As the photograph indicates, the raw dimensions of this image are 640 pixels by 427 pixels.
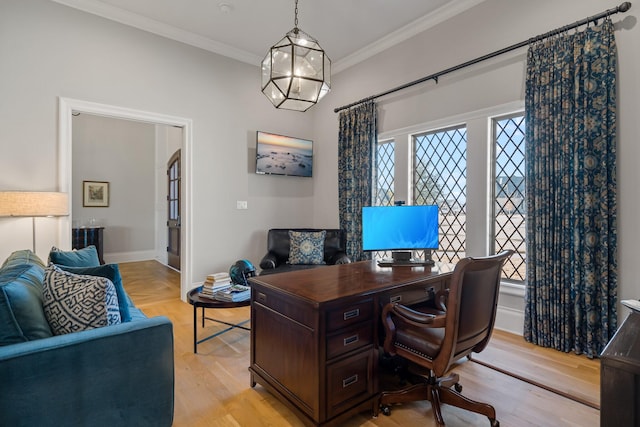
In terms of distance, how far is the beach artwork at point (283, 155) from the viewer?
4375 mm

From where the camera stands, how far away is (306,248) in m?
3.96

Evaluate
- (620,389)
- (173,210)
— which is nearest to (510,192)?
(620,389)

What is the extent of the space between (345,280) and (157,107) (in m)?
3.05

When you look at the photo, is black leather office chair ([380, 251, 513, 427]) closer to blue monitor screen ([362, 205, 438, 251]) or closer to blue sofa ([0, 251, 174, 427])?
blue monitor screen ([362, 205, 438, 251])

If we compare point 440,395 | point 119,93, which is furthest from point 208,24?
point 440,395

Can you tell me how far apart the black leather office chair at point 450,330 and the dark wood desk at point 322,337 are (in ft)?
0.37

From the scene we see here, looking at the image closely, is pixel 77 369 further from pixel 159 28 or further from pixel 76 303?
pixel 159 28

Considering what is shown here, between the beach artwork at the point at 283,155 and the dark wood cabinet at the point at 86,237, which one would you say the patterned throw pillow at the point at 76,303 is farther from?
the dark wood cabinet at the point at 86,237

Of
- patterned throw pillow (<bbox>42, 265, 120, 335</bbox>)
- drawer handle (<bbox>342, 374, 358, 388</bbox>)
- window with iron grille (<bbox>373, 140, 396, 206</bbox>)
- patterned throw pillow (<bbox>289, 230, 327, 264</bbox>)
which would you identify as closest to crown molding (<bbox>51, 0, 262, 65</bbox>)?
window with iron grille (<bbox>373, 140, 396, 206</bbox>)

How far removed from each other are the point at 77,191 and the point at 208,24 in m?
4.39

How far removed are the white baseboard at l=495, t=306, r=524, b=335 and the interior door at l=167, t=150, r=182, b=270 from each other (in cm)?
488

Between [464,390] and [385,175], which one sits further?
[385,175]

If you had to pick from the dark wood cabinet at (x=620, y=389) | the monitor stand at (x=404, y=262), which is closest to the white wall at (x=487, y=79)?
the monitor stand at (x=404, y=262)

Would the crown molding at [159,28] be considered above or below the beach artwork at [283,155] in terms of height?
above
